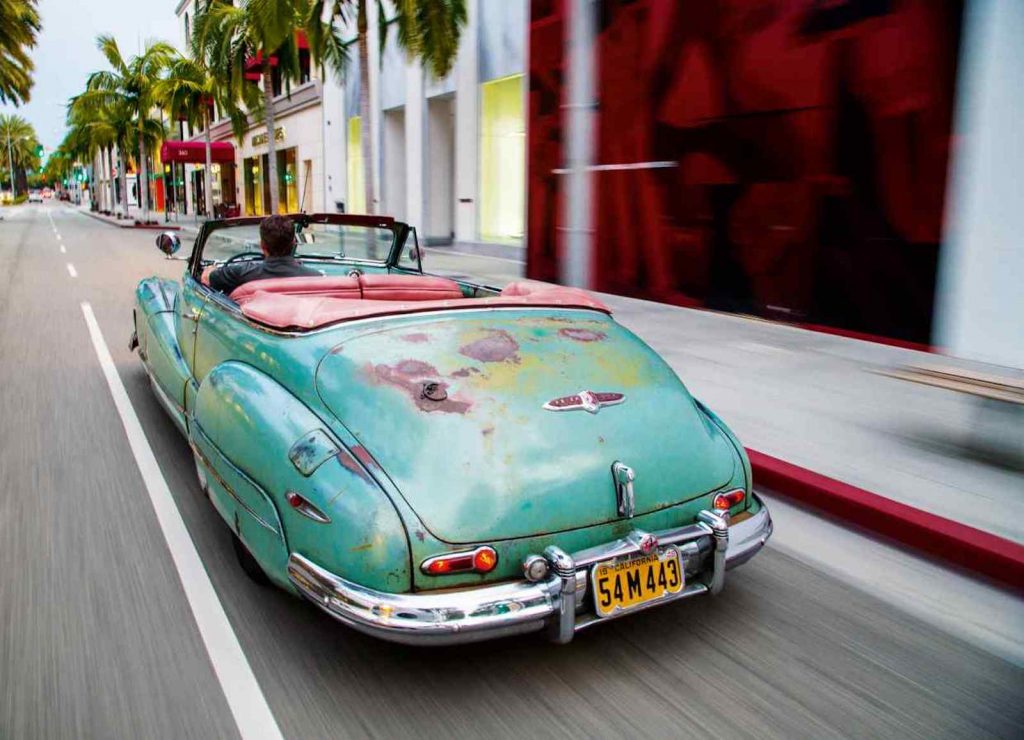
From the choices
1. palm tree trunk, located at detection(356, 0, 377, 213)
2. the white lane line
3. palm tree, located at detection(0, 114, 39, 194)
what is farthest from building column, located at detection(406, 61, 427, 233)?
palm tree, located at detection(0, 114, 39, 194)

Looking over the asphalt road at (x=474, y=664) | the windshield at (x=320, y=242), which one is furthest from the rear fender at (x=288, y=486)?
the windshield at (x=320, y=242)

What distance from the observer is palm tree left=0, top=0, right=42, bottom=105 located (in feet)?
117

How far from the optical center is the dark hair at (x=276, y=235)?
14.7 ft

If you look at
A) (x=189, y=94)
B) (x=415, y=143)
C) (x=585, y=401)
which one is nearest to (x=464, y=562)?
(x=585, y=401)

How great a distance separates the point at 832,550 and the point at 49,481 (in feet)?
12.9

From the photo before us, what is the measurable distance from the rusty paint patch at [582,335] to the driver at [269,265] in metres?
1.92

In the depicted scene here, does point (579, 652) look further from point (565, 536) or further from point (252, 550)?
point (252, 550)

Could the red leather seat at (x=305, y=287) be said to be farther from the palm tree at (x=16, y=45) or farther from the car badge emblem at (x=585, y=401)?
the palm tree at (x=16, y=45)

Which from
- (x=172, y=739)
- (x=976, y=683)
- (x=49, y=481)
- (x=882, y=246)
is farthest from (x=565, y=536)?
(x=882, y=246)

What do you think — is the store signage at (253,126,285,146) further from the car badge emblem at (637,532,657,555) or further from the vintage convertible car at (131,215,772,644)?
the car badge emblem at (637,532,657,555)

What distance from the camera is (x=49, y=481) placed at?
4.27 metres

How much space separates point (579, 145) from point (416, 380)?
8153mm

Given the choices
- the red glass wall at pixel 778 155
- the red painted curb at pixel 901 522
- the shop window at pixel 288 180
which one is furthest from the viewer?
the shop window at pixel 288 180

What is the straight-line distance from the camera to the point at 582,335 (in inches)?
126
